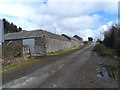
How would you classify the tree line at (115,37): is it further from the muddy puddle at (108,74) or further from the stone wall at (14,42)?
the stone wall at (14,42)

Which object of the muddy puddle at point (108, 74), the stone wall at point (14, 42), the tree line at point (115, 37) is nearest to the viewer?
the muddy puddle at point (108, 74)

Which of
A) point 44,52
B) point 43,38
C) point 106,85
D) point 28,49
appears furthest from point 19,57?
point 106,85

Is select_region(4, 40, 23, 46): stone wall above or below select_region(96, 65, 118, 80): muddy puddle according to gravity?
above

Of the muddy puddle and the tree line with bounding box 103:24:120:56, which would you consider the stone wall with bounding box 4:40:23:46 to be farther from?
the muddy puddle

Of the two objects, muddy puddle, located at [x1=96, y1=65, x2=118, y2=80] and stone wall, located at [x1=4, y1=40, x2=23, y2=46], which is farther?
stone wall, located at [x1=4, y1=40, x2=23, y2=46]

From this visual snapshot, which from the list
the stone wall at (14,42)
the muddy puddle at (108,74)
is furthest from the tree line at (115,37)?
the stone wall at (14,42)

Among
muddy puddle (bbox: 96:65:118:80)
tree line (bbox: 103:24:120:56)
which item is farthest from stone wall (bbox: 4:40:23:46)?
muddy puddle (bbox: 96:65:118:80)

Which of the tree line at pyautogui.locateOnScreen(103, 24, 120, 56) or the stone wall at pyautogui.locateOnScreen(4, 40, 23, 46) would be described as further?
the stone wall at pyautogui.locateOnScreen(4, 40, 23, 46)

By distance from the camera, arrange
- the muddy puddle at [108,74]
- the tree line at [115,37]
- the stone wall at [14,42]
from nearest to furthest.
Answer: the muddy puddle at [108,74] → the tree line at [115,37] → the stone wall at [14,42]

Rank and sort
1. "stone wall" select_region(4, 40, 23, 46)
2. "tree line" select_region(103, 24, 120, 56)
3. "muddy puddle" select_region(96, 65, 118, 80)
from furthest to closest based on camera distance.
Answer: "stone wall" select_region(4, 40, 23, 46), "tree line" select_region(103, 24, 120, 56), "muddy puddle" select_region(96, 65, 118, 80)

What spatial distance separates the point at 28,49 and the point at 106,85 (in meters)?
13.6

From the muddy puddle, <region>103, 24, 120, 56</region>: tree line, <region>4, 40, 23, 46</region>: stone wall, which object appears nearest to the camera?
the muddy puddle

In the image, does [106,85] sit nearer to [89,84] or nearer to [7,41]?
[89,84]

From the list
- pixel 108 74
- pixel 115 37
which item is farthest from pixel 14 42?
pixel 108 74
